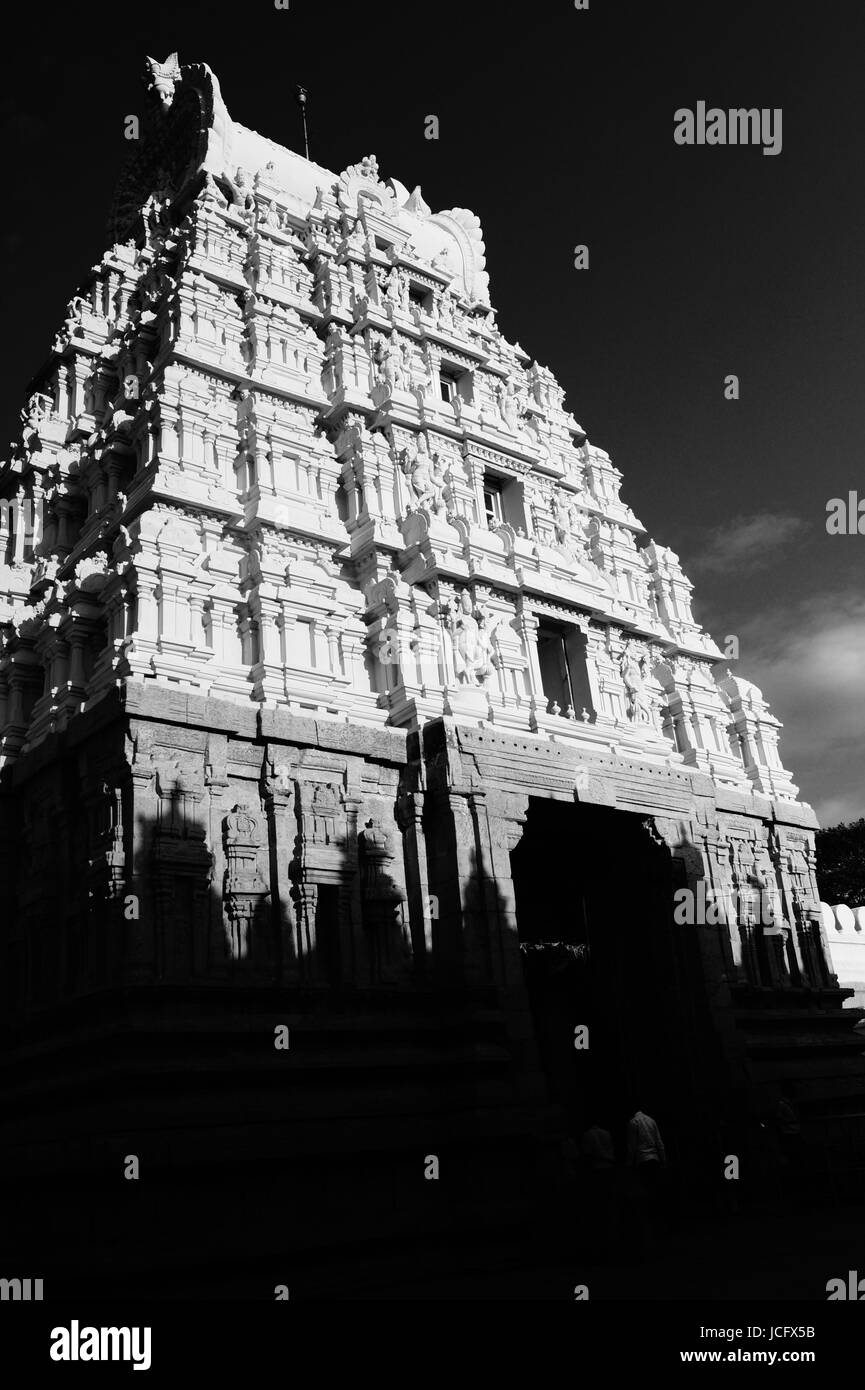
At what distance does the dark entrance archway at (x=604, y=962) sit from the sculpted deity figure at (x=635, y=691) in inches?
112

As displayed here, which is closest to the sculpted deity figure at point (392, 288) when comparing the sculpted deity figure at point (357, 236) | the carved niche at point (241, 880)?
the sculpted deity figure at point (357, 236)

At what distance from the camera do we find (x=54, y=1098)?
14.5 metres

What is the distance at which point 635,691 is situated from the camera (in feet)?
76.5

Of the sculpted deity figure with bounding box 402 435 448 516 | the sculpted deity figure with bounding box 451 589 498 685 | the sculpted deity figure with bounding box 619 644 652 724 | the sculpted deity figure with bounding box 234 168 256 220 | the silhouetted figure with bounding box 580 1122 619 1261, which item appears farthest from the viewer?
the sculpted deity figure with bounding box 234 168 256 220

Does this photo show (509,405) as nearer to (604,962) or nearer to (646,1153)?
(604,962)

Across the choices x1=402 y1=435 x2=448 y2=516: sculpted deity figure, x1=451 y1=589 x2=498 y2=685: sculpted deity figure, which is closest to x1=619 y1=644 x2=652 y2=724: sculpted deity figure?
x1=451 y1=589 x2=498 y2=685: sculpted deity figure

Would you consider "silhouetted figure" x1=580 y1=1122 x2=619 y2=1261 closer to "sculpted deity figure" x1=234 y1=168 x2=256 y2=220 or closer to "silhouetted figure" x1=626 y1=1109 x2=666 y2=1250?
"silhouetted figure" x1=626 y1=1109 x2=666 y2=1250

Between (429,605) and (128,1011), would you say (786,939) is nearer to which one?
(429,605)

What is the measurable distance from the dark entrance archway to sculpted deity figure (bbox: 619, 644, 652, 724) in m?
2.86

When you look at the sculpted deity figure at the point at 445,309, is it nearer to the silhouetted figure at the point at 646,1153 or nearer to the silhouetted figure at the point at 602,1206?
the silhouetted figure at the point at 646,1153

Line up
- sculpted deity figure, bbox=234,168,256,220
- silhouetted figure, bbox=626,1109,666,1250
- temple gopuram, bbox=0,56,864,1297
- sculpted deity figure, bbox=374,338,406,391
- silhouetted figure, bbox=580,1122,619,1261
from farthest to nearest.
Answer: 1. sculpted deity figure, bbox=234,168,256,220
2. sculpted deity figure, bbox=374,338,406,391
3. silhouetted figure, bbox=626,1109,666,1250
4. temple gopuram, bbox=0,56,864,1297
5. silhouetted figure, bbox=580,1122,619,1261

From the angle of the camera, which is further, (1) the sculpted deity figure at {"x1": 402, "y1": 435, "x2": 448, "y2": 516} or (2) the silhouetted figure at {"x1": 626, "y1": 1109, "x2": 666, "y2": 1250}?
(1) the sculpted deity figure at {"x1": 402, "y1": 435, "x2": 448, "y2": 516}

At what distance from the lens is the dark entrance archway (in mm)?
20141
